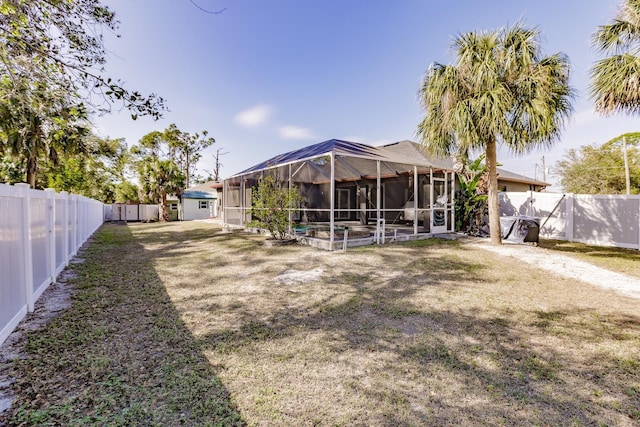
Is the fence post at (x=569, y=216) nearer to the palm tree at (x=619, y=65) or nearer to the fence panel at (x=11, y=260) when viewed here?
the palm tree at (x=619, y=65)

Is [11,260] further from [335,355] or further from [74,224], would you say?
[74,224]

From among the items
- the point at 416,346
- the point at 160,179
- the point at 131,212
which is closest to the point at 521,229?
the point at 416,346

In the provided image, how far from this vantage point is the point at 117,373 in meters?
2.31

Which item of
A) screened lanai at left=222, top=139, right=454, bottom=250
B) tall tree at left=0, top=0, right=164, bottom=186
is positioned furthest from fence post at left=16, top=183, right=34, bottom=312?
screened lanai at left=222, top=139, right=454, bottom=250

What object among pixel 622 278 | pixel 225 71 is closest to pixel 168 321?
pixel 622 278

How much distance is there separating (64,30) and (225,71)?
8917mm

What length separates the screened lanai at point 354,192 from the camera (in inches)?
350

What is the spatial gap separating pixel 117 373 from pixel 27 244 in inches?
91.9

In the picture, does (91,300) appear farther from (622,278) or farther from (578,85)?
(578,85)

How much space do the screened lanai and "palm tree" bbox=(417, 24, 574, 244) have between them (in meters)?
2.22

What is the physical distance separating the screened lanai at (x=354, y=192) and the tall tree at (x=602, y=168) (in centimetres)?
2130

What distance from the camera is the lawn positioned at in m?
1.91

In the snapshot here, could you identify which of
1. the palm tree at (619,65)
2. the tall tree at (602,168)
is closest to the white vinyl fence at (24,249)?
the palm tree at (619,65)

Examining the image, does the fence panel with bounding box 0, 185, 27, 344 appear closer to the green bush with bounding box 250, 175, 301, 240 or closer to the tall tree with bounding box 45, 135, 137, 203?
the green bush with bounding box 250, 175, 301, 240
